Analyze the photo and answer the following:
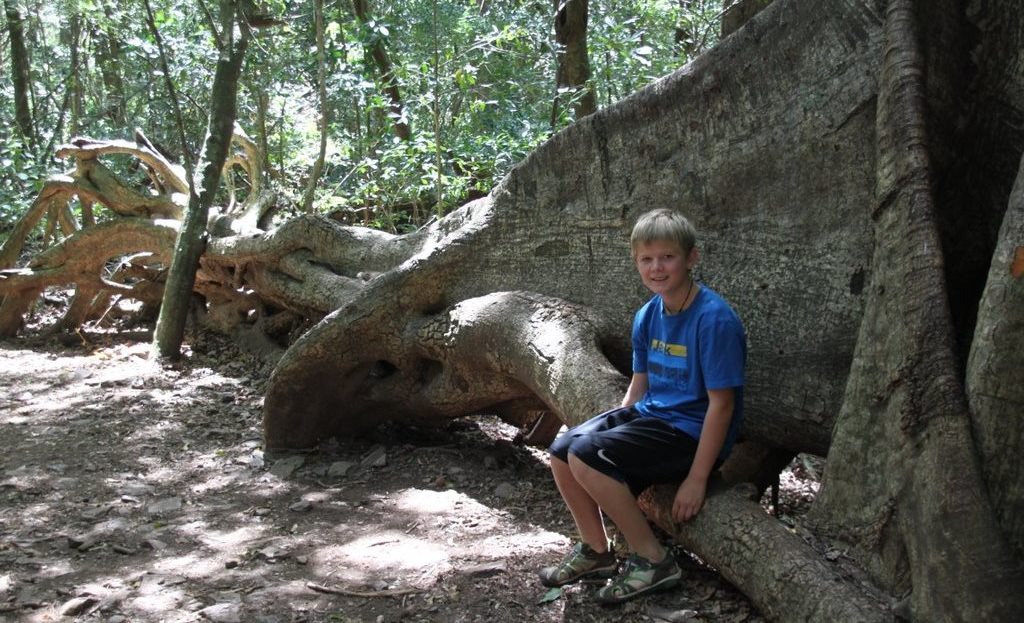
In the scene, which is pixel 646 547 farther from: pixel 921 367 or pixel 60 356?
pixel 60 356

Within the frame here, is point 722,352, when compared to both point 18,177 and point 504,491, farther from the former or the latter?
point 18,177

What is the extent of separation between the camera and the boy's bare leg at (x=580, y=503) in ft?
10.1

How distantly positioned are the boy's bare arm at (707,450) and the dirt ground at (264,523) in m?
0.34

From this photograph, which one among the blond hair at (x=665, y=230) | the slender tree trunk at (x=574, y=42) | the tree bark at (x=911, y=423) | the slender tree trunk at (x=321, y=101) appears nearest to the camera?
the tree bark at (x=911, y=423)

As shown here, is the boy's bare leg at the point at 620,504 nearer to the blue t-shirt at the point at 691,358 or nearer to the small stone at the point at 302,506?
the blue t-shirt at the point at 691,358

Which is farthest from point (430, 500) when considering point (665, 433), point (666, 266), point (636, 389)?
point (666, 266)

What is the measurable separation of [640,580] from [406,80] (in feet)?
21.4

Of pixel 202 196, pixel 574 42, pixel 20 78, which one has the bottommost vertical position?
pixel 202 196

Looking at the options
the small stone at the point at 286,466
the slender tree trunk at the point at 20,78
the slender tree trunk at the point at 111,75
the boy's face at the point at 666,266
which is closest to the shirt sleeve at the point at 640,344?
the boy's face at the point at 666,266

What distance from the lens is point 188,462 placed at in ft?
17.4

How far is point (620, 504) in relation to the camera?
9.59 ft

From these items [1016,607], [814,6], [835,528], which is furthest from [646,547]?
[814,6]

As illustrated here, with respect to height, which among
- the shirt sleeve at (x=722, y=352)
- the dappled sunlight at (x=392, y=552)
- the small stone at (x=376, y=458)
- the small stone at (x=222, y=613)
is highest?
the shirt sleeve at (x=722, y=352)

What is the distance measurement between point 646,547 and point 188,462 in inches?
Answer: 133
